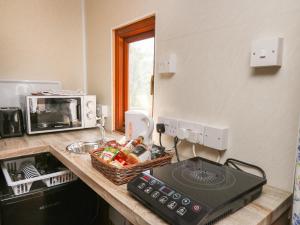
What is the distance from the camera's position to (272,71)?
0.72 meters

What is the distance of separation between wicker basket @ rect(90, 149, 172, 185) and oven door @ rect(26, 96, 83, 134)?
0.76m

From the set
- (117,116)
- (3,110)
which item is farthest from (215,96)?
(3,110)

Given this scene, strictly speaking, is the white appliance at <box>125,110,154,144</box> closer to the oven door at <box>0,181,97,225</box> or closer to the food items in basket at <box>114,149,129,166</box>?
the food items in basket at <box>114,149,129,166</box>

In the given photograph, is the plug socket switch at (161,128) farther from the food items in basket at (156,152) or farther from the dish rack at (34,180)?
the dish rack at (34,180)

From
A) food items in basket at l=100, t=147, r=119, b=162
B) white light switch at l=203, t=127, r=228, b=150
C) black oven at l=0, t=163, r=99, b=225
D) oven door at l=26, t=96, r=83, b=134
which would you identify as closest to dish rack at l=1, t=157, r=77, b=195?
black oven at l=0, t=163, r=99, b=225

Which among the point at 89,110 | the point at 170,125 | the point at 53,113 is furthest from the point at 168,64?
the point at 53,113

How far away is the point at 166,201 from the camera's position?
56 centimetres

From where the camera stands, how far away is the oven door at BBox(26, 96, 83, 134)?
1.40m

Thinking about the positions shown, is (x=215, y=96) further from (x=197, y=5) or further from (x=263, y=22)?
(x=197, y=5)

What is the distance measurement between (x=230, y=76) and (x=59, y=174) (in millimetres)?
1131

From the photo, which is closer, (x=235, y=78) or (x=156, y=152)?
(x=235, y=78)

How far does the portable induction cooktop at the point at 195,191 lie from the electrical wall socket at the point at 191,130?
0.17 m

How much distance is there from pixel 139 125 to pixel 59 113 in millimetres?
694

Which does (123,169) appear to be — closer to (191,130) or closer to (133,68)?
(191,130)
